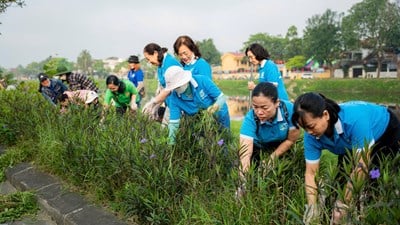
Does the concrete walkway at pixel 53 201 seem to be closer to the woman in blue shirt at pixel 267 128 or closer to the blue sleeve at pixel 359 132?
the woman in blue shirt at pixel 267 128

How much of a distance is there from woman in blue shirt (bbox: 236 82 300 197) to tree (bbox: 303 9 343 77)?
1758 inches

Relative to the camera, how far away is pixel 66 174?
147 inches

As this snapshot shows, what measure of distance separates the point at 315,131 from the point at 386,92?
111ft

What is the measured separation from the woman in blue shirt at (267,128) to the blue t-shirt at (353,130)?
11.0 inches

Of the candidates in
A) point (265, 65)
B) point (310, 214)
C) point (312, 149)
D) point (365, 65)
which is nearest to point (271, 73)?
point (265, 65)

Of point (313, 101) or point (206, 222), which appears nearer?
point (313, 101)

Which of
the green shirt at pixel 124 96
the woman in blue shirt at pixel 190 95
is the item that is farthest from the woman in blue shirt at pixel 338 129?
the green shirt at pixel 124 96

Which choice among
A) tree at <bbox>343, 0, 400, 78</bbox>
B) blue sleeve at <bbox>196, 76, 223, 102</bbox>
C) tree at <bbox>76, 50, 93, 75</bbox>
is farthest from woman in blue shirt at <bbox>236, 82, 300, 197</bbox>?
tree at <bbox>76, 50, 93, 75</bbox>

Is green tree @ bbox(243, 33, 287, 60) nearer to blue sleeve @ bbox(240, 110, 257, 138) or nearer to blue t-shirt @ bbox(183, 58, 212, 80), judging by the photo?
blue t-shirt @ bbox(183, 58, 212, 80)

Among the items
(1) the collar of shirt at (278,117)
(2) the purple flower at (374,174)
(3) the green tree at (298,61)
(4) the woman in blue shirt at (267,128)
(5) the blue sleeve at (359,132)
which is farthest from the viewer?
(3) the green tree at (298,61)

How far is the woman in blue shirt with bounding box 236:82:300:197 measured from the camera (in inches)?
95.8

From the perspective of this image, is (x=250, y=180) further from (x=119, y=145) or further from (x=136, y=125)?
(x=136, y=125)

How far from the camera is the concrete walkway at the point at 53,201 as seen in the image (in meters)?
2.89

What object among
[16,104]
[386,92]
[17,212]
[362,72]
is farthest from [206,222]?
[362,72]
